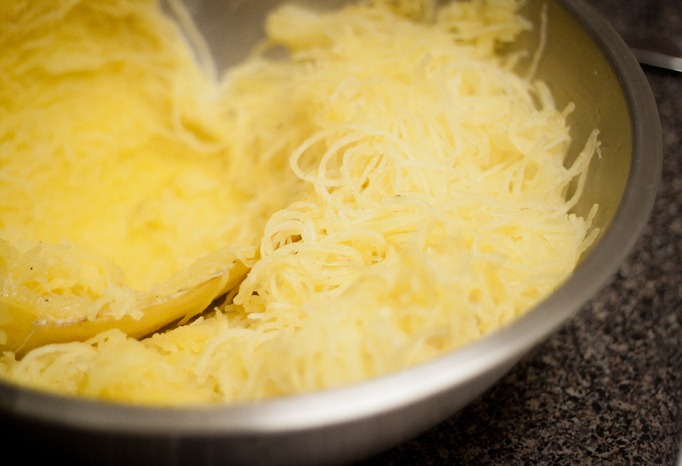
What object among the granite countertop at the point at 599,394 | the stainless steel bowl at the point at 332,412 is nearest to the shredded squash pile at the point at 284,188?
the stainless steel bowl at the point at 332,412

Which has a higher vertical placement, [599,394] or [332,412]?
[332,412]

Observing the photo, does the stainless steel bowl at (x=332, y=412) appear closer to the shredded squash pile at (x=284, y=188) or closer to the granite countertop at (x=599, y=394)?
the shredded squash pile at (x=284, y=188)

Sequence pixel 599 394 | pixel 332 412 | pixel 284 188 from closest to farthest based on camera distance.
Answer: pixel 332 412, pixel 599 394, pixel 284 188

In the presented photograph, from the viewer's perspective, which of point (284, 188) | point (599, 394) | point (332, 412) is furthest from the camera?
point (284, 188)

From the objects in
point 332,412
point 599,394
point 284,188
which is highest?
point 332,412

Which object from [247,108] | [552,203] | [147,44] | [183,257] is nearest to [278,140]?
[247,108]

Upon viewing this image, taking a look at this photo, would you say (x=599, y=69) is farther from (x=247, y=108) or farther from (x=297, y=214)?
(x=247, y=108)

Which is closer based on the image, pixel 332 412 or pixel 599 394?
pixel 332 412

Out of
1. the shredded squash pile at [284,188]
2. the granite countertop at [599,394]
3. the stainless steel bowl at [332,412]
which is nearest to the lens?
the stainless steel bowl at [332,412]
